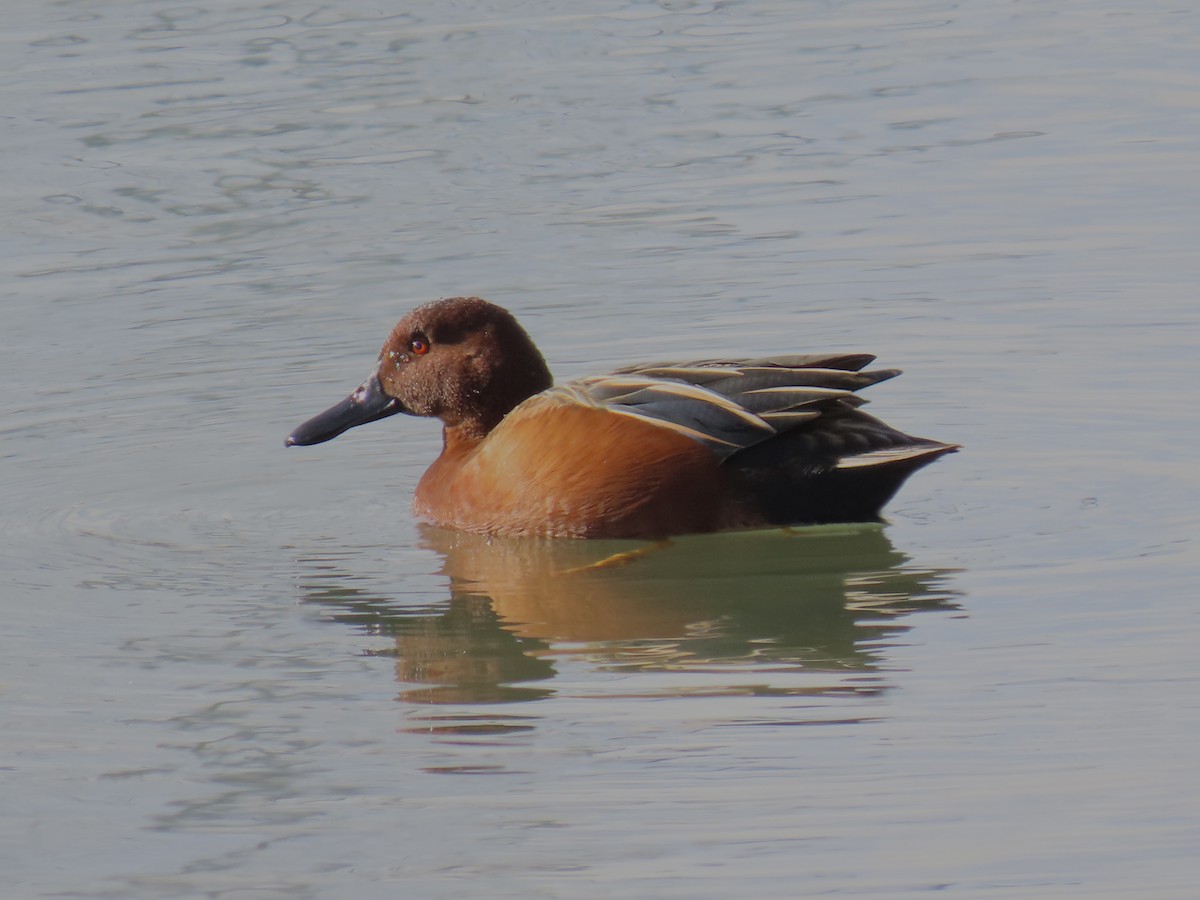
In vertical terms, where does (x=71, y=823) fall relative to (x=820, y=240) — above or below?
below

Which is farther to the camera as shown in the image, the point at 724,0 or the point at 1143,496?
the point at 724,0

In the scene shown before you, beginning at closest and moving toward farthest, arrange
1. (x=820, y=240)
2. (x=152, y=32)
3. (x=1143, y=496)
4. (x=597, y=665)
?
1. (x=597, y=665)
2. (x=1143, y=496)
3. (x=820, y=240)
4. (x=152, y=32)

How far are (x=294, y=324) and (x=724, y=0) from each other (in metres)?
7.37

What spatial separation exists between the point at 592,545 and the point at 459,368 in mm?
1174

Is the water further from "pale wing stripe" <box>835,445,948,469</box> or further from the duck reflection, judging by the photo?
"pale wing stripe" <box>835,445,948,469</box>

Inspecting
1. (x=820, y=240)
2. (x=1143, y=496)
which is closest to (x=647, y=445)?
(x=1143, y=496)

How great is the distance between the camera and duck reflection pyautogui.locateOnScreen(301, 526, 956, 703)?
6.07m

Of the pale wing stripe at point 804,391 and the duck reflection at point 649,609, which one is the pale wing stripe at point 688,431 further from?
the duck reflection at point 649,609

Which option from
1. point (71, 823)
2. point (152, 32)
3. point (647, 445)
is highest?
point (152, 32)

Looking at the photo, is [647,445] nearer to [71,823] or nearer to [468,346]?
[468,346]

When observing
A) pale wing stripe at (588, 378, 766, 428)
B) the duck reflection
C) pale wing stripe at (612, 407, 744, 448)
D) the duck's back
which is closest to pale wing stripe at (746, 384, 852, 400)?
the duck's back

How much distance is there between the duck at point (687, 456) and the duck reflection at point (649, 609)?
110 millimetres

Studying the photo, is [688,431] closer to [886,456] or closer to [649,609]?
[886,456]

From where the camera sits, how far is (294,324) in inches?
412
